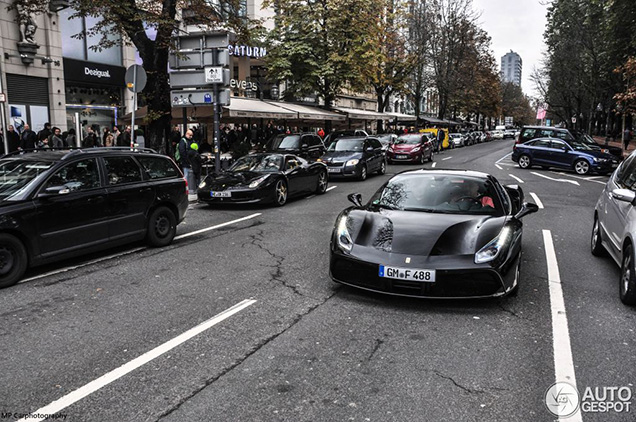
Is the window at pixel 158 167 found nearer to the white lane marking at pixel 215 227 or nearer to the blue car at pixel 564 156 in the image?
the white lane marking at pixel 215 227

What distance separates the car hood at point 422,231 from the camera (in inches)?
201

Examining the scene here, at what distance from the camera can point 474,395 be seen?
135 inches

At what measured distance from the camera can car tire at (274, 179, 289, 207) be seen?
40.8ft

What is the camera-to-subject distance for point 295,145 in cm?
→ 1972

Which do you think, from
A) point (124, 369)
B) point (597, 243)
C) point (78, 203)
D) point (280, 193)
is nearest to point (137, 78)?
point (280, 193)

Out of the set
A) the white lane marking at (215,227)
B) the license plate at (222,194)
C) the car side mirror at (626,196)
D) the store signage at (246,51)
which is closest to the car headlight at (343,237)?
the car side mirror at (626,196)

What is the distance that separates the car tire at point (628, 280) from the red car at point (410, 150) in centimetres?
2063

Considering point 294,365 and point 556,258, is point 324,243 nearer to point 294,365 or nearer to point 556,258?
point 556,258

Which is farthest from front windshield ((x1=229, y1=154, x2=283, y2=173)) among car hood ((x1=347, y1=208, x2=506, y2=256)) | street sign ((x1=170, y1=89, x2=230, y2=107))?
car hood ((x1=347, y1=208, x2=506, y2=256))

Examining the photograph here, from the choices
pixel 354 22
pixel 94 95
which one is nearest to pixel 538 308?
pixel 94 95

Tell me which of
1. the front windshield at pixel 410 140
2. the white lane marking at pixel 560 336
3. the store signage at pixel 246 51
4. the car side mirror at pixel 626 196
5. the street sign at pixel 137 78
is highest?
the store signage at pixel 246 51

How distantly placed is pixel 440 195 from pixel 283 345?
299cm

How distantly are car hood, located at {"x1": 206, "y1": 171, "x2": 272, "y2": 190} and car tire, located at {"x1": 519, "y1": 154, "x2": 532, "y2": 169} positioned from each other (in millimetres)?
16393

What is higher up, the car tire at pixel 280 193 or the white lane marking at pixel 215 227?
the car tire at pixel 280 193
